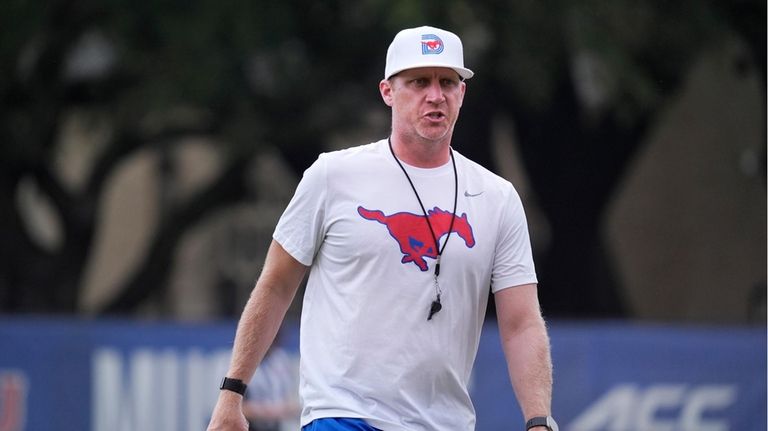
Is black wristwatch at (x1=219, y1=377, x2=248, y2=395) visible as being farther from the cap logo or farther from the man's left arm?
the cap logo

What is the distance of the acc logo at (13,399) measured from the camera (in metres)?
13.8

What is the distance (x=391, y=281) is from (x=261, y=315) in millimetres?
543

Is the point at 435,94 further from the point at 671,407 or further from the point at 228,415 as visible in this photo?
the point at 671,407

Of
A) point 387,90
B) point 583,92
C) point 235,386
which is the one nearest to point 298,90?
point 583,92

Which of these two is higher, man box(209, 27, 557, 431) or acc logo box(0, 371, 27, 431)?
man box(209, 27, 557, 431)

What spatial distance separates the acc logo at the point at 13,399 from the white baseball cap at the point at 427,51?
30.5ft

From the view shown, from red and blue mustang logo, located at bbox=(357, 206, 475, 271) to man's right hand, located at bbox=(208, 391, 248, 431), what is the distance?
0.84 meters

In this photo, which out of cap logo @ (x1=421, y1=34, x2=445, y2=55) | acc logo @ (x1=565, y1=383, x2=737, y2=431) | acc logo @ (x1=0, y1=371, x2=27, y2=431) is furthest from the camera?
acc logo @ (x1=0, y1=371, x2=27, y2=431)

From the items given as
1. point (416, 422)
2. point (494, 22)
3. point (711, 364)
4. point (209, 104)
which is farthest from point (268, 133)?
point (416, 422)

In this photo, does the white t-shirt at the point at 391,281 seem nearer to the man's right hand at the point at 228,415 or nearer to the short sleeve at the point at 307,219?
the short sleeve at the point at 307,219

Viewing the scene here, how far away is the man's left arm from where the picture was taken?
5.56 m

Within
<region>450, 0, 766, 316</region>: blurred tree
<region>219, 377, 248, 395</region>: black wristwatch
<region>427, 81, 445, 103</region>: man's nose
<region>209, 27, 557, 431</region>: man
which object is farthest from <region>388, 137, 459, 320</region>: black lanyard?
<region>450, 0, 766, 316</region>: blurred tree

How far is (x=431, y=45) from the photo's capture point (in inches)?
217

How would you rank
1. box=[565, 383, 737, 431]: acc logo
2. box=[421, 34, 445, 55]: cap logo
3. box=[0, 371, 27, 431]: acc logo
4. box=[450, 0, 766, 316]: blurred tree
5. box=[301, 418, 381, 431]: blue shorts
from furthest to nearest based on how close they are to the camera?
1. box=[450, 0, 766, 316]: blurred tree
2. box=[0, 371, 27, 431]: acc logo
3. box=[565, 383, 737, 431]: acc logo
4. box=[421, 34, 445, 55]: cap logo
5. box=[301, 418, 381, 431]: blue shorts
